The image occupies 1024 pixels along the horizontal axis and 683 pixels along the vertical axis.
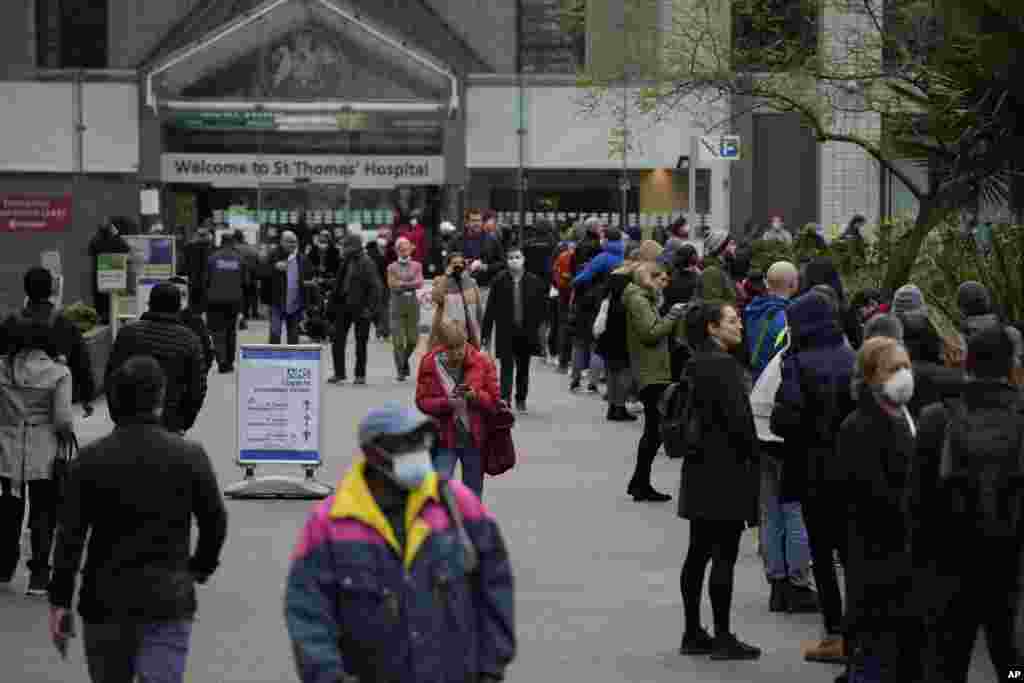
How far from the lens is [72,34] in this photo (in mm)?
51188

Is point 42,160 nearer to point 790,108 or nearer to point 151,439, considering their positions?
point 790,108

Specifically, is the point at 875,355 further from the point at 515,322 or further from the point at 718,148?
the point at 718,148

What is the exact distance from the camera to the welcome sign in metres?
43.5

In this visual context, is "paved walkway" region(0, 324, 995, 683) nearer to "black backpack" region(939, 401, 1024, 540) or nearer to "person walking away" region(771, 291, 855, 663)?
"person walking away" region(771, 291, 855, 663)

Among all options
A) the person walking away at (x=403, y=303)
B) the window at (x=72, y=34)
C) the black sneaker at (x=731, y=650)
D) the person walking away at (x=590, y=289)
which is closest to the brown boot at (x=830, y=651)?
the black sneaker at (x=731, y=650)

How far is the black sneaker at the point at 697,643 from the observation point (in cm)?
1103

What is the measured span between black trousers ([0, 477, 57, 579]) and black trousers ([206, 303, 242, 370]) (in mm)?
15485

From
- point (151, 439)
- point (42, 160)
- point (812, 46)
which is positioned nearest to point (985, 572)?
point (151, 439)

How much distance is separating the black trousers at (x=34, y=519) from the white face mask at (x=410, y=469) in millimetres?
6532

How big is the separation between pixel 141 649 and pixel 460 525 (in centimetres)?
169

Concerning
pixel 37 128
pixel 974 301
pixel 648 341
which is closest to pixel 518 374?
pixel 648 341

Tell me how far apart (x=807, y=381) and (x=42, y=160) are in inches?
1465

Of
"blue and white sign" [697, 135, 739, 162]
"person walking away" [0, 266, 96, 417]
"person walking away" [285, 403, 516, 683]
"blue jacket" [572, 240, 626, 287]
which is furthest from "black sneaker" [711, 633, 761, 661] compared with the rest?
"blue and white sign" [697, 135, 739, 162]

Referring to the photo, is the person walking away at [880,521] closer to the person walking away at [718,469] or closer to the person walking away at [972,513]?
the person walking away at [972,513]
